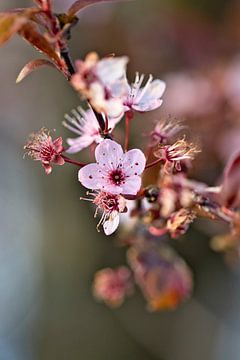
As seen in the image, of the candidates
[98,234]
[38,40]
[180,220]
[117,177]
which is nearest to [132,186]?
[117,177]

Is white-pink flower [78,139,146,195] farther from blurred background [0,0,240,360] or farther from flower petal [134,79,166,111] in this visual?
blurred background [0,0,240,360]

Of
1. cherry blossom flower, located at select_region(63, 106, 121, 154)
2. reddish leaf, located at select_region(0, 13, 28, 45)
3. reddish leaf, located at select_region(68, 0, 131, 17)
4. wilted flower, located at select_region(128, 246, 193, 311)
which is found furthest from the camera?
wilted flower, located at select_region(128, 246, 193, 311)

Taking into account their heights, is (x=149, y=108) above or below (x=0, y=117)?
above

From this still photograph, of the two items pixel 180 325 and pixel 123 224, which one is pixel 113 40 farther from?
pixel 123 224

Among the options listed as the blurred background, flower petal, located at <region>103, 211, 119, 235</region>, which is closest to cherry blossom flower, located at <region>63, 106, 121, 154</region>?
flower petal, located at <region>103, 211, 119, 235</region>

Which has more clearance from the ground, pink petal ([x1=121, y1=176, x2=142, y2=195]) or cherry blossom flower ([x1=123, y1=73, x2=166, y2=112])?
cherry blossom flower ([x1=123, y1=73, x2=166, y2=112])

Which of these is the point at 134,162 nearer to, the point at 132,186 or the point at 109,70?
the point at 132,186

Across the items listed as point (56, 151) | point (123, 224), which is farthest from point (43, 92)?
point (56, 151)
